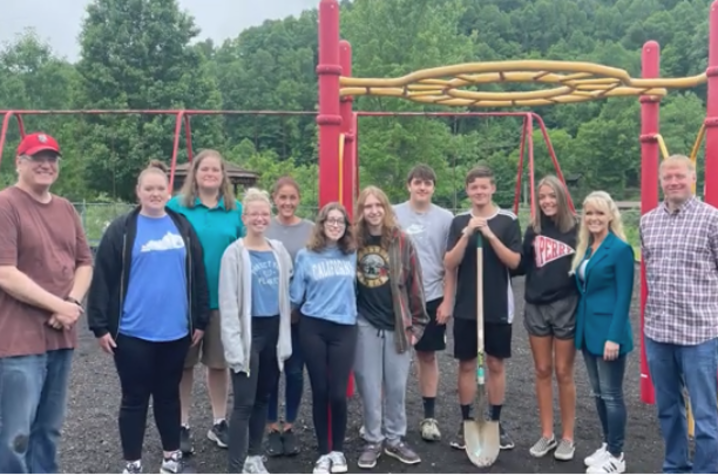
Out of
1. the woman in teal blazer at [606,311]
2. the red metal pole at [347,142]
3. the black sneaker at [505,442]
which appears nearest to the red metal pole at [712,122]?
the woman in teal blazer at [606,311]

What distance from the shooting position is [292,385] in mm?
4016

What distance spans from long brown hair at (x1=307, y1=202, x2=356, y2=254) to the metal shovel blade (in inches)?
47.6

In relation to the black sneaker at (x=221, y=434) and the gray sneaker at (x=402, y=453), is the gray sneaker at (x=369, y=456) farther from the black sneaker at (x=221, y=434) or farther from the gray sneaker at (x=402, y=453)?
the black sneaker at (x=221, y=434)

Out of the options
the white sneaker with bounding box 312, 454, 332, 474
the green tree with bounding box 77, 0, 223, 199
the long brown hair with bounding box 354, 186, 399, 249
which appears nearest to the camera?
the white sneaker with bounding box 312, 454, 332, 474

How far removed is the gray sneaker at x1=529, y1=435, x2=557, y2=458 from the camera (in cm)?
390

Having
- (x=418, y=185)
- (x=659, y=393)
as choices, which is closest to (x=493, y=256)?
(x=418, y=185)

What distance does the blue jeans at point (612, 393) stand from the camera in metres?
3.49

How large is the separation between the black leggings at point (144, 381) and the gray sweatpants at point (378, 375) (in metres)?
0.92

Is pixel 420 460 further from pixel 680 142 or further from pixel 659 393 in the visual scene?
pixel 680 142

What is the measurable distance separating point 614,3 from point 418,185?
78890mm

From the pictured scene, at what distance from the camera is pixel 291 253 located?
3.84 meters

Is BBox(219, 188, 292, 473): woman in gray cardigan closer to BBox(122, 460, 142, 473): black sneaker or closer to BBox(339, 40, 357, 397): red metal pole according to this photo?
BBox(122, 460, 142, 473): black sneaker

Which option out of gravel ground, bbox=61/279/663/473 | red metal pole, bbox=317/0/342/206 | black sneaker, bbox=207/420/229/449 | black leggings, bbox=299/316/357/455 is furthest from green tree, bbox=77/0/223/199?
black leggings, bbox=299/316/357/455

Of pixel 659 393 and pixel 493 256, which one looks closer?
pixel 659 393
